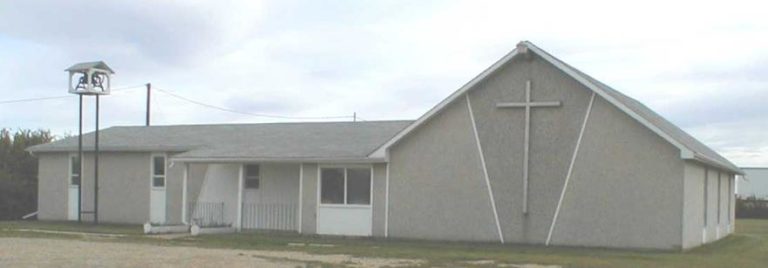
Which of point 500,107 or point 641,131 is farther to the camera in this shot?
point 500,107

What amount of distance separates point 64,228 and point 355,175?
10213 millimetres

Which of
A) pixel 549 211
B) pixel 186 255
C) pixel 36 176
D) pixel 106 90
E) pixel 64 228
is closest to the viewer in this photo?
pixel 186 255

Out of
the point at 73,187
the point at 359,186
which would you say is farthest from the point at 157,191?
the point at 359,186

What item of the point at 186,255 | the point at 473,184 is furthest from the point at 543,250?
the point at 186,255

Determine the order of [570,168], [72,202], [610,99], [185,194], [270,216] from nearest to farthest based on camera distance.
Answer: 1. [610,99]
2. [570,168]
3. [270,216]
4. [185,194]
5. [72,202]

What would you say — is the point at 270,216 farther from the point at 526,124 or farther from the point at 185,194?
the point at 526,124

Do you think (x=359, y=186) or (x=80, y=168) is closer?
(x=359, y=186)

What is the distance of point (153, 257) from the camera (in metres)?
19.8

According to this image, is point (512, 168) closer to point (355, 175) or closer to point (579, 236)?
point (579, 236)

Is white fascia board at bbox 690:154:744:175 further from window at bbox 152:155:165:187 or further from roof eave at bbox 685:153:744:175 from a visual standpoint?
window at bbox 152:155:165:187

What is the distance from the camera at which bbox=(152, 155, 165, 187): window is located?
33.9 metres

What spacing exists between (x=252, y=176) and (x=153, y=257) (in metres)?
12.2

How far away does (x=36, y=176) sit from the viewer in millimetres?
41219

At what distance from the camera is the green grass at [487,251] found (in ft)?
67.4
